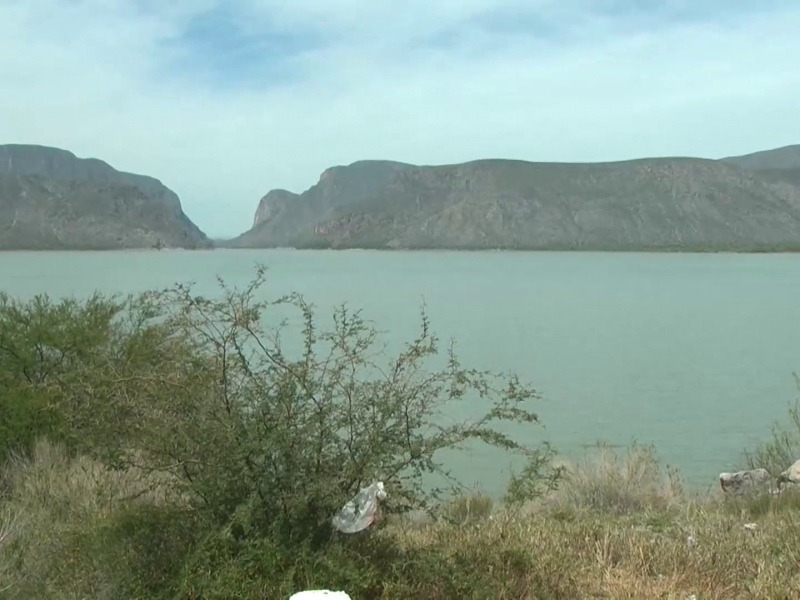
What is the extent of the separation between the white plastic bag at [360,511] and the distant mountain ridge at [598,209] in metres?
157

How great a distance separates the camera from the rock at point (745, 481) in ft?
32.3

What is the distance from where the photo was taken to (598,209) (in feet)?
551

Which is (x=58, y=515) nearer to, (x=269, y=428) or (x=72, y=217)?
(x=269, y=428)

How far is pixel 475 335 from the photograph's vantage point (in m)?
34.3

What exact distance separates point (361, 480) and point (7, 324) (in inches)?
235

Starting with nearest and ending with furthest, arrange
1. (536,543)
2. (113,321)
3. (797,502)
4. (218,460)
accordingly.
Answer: (218,460), (536,543), (797,502), (113,321)

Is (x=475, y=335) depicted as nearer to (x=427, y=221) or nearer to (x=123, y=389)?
(x=123, y=389)

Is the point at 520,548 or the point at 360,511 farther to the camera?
the point at 520,548

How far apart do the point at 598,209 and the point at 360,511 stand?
167 meters

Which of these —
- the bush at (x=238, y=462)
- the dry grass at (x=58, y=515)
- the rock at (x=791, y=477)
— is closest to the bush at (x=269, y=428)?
the bush at (x=238, y=462)

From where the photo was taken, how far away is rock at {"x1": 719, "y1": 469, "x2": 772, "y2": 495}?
9859 millimetres

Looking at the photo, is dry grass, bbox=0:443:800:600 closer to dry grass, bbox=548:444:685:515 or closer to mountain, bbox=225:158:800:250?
dry grass, bbox=548:444:685:515

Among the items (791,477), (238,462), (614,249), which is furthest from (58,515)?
(614,249)

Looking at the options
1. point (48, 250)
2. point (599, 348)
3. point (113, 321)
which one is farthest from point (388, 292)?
point (48, 250)
